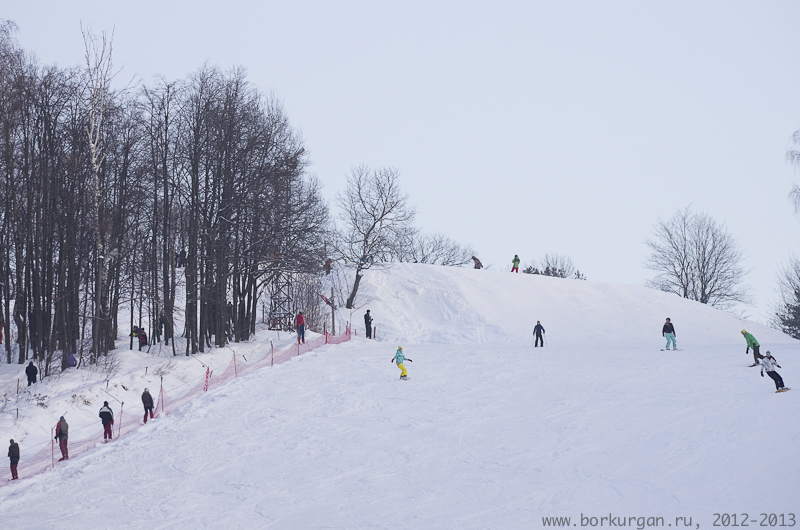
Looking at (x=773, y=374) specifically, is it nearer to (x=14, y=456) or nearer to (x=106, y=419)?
(x=106, y=419)

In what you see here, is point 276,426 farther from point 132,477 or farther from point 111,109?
point 111,109

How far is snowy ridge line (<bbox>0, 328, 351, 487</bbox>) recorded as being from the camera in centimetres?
1588

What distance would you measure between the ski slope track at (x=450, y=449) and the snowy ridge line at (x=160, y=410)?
25.6 inches

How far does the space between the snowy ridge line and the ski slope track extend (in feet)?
2.14

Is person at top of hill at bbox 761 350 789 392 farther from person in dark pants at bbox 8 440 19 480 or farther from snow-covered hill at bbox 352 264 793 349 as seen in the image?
person in dark pants at bbox 8 440 19 480

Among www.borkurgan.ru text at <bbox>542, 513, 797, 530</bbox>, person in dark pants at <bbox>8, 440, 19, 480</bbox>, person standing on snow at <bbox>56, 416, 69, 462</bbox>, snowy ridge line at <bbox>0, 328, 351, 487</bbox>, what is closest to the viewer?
www.borkurgan.ru text at <bbox>542, 513, 797, 530</bbox>

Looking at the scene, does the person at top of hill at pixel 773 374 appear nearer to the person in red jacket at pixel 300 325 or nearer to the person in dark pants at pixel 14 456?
the person in red jacket at pixel 300 325

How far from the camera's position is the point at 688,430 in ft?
49.6

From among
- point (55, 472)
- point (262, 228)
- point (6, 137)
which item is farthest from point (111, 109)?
point (55, 472)

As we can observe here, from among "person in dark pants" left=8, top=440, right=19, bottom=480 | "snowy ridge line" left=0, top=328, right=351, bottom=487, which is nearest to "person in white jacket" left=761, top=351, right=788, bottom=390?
"snowy ridge line" left=0, top=328, right=351, bottom=487

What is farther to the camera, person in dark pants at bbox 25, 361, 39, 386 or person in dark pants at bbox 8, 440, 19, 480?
person in dark pants at bbox 25, 361, 39, 386

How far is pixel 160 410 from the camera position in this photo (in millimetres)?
20141

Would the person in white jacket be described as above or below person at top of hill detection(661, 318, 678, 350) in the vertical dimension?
below

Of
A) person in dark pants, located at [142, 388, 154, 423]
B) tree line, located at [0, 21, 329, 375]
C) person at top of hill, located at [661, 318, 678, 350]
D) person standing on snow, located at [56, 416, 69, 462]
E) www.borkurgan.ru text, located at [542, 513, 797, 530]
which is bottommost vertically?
www.borkurgan.ru text, located at [542, 513, 797, 530]
